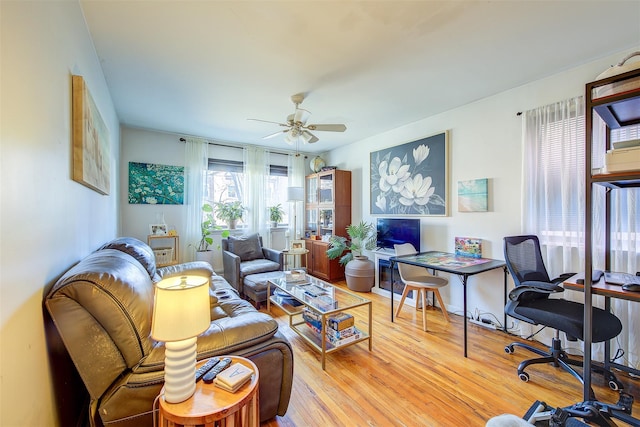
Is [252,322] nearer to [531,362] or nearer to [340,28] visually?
[340,28]

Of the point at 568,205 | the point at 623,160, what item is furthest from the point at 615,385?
the point at 623,160

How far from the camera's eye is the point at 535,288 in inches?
75.0

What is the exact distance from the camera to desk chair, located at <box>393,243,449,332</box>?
8.86ft

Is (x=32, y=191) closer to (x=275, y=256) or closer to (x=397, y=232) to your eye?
(x=275, y=256)

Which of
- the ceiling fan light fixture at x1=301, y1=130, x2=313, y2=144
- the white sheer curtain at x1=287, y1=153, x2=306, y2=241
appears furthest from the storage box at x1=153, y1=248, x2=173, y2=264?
the ceiling fan light fixture at x1=301, y1=130, x2=313, y2=144

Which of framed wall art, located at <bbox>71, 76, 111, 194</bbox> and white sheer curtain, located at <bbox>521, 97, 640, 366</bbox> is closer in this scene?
framed wall art, located at <bbox>71, 76, 111, 194</bbox>

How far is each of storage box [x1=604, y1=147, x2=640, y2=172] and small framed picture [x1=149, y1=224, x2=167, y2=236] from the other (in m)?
4.65

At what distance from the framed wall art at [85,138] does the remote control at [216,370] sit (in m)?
1.27

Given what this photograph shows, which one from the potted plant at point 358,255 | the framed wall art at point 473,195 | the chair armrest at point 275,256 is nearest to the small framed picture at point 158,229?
the chair armrest at point 275,256

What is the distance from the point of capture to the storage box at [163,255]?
3.63 m

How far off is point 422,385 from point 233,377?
1.45m

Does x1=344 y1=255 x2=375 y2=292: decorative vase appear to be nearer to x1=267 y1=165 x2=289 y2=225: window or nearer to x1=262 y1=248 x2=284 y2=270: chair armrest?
x1=262 y1=248 x2=284 y2=270: chair armrest

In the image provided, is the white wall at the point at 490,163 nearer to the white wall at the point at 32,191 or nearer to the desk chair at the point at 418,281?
the desk chair at the point at 418,281

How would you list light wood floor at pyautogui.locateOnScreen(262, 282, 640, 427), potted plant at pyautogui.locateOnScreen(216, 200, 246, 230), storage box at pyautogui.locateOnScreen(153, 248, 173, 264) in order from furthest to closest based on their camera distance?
potted plant at pyautogui.locateOnScreen(216, 200, 246, 230) < storage box at pyautogui.locateOnScreen(153, 248, 173, 264) < light wood floor at pyautogui.locateOnScreen(262, 282, 640, 427)
